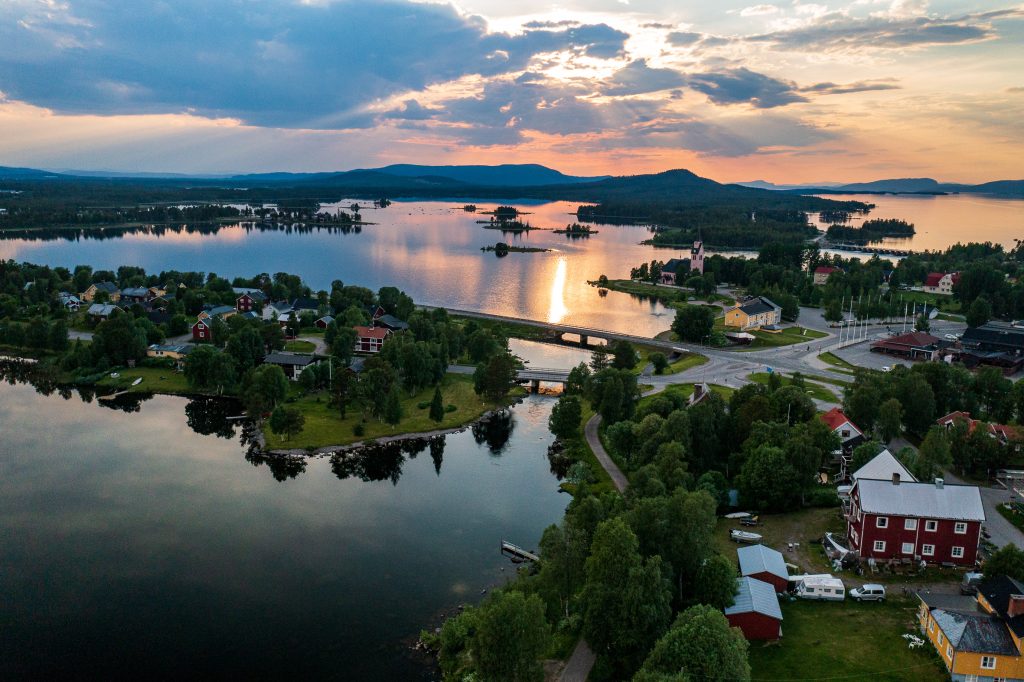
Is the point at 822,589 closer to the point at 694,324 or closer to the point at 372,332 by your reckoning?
the point at 694,324

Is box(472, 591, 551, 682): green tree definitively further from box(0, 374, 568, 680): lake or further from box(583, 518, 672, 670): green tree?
box(0, 374, 568, 680): lake

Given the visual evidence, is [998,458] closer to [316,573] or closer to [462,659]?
[462,659]

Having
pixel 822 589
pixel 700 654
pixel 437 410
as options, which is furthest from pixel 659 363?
pixel 700 654

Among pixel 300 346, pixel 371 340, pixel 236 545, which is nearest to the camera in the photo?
pixel 236 545

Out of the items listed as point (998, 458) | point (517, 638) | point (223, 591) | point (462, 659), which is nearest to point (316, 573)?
point (223, 591)

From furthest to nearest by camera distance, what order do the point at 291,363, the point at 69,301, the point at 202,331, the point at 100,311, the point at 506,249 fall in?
the point at 506,249 → the point at 69,301 → the point at 100,311 → the point at 202,331 → the point at 291,363

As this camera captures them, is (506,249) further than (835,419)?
Yes

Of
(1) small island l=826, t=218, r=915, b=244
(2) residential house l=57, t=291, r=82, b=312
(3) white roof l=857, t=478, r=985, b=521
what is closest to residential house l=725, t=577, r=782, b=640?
(3) white roof l=857, t=478, r=985, b=521
